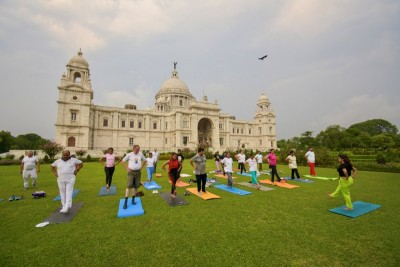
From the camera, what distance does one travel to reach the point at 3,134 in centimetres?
4700

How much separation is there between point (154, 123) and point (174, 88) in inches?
691

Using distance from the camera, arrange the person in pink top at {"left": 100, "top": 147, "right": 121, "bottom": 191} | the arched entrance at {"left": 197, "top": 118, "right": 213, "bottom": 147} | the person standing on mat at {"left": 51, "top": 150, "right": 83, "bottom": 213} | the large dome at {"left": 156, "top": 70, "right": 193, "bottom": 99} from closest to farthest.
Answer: the person standing on mat at {"left": 51, "top": 150, "right": 83, "bottom": 213}, the person in pink top at {"left": 100, "top": 147, "right": 121, "bottom": 191}, the arched entrance at {"left": 197, "top": 118, "right": 213, "bottom": 147}, the large dome at {"left": 156, "top": 70, "right": 193, "bottom": 99}

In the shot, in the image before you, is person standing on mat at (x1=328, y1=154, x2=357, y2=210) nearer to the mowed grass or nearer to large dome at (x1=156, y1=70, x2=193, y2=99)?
the mowed grass

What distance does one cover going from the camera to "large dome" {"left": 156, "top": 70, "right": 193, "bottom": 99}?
63.7 meters

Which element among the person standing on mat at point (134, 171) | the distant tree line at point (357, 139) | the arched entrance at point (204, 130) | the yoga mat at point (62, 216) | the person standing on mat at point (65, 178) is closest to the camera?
the yoga mat at point (62, 216)

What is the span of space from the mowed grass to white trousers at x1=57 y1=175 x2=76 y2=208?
594 mm

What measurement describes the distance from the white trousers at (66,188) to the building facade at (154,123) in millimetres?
36877

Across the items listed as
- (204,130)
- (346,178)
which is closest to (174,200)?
(346,178)

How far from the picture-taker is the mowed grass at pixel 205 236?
145 inches

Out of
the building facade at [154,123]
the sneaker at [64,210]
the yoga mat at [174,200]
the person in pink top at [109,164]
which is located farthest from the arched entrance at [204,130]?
the sneaker at [64,210]

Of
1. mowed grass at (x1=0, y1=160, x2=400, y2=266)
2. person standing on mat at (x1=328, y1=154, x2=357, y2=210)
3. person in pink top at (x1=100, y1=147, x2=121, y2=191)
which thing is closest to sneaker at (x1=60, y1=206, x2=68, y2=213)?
mowed grass at (x1=0, y1=160, x2=400, y2=266)

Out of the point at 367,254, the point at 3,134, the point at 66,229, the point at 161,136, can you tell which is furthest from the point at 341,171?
the point at 3,134

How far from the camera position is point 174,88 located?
64.0 meters

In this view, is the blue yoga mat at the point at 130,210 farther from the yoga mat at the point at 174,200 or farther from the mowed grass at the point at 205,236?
the yoga mat at the point at 174,200
